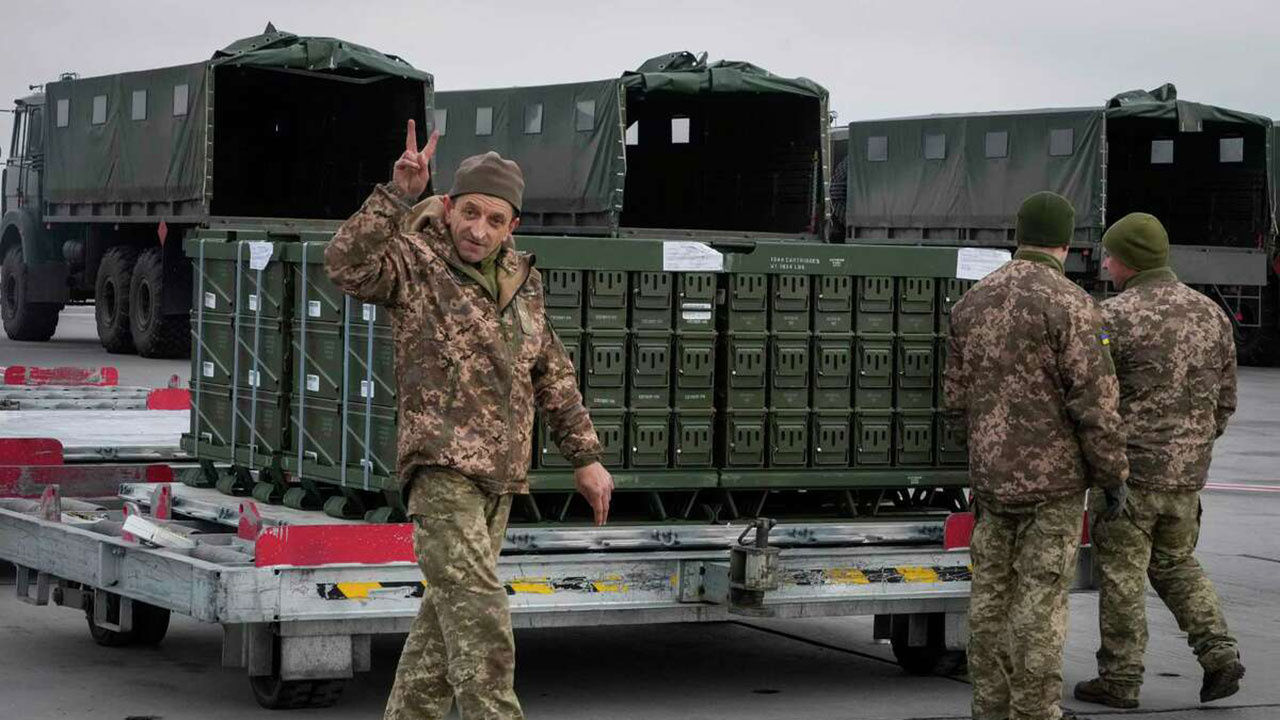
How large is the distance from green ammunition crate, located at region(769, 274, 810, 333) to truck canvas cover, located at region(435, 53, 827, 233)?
43.8ft

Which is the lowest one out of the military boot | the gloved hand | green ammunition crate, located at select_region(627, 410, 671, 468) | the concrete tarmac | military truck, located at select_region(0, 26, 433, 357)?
the concrete tarmac

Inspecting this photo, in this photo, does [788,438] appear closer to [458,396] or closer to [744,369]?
[744,369]

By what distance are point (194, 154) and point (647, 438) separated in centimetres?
1697

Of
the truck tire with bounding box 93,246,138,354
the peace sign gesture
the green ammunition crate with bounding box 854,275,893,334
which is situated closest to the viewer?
the peace sign gesture

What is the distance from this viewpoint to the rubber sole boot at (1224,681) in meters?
8.24

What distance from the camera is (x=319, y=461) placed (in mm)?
8594

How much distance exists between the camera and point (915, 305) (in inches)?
350

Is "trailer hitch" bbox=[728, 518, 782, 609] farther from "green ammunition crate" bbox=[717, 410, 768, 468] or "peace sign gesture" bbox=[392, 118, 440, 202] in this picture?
"peace sign gesture" bbox=[392, 118, 440, 202]

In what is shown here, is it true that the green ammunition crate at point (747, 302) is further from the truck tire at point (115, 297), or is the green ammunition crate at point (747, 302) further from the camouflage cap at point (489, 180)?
the truck tire at point (115, 297)

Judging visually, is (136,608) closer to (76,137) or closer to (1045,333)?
(1045,333)

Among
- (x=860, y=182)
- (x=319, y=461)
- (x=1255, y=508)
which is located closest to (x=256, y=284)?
(x=319, y=461)

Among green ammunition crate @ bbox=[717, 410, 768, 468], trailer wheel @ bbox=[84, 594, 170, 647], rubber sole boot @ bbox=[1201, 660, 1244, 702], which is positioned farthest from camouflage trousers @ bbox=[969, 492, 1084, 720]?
trailer wheel @ bbox=[84, 594, 170, 647]

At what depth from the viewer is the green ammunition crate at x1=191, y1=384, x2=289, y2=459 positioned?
890 centimetres

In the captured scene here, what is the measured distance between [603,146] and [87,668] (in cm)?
1608
